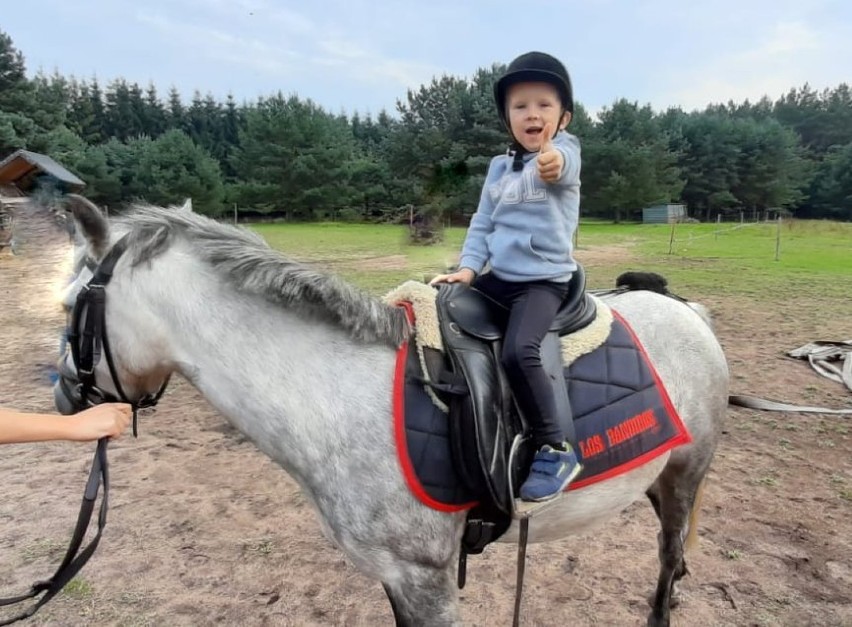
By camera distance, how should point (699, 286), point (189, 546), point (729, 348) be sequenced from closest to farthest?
point (189, 546) → point (729, 348) → point (699, 286)

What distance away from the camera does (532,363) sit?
6.05ft

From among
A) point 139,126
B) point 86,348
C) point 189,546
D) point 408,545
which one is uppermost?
point 139,126

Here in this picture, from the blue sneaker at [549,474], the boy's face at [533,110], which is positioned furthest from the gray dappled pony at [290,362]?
the boy's face at [533,110]

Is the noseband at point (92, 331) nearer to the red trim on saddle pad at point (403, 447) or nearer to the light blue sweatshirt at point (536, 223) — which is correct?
the red trim on saddle pad at point (403, 447)

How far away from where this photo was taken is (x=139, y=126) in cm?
6981

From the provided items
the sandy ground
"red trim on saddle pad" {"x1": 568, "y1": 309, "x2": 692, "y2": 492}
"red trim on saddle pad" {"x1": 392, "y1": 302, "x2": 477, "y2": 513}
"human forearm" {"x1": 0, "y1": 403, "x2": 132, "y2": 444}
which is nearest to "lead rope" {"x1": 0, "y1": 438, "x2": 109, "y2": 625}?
"human forearm" {"x1": 0, "y1": 403, "x2": 132, "y2": 444}

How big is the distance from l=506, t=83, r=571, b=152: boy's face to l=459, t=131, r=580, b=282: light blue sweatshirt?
0.07 metres

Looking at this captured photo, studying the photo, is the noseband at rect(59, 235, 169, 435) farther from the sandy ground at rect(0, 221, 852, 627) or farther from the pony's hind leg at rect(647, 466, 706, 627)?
the pony's hind leg at rect(647, 466, 706, 627)

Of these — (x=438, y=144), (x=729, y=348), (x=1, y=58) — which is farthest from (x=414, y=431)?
(x=1, y=58)

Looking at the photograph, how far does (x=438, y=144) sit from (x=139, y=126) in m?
47.6

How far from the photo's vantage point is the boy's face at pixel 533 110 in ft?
6.61

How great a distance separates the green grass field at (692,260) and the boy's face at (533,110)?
583 centimetres

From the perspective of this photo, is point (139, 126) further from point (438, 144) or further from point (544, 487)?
point (544, 487)

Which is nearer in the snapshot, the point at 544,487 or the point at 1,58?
the point at 544,487
